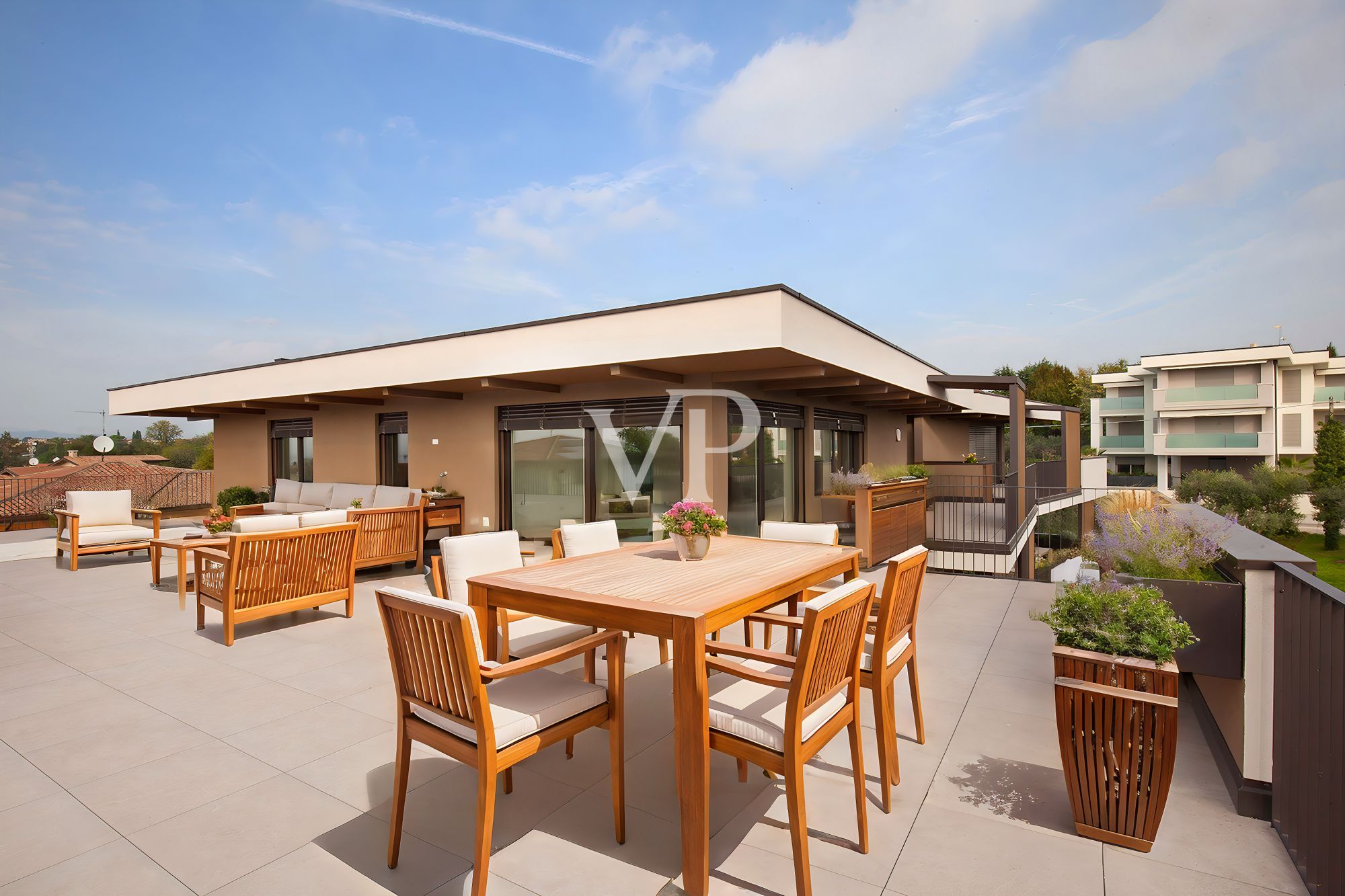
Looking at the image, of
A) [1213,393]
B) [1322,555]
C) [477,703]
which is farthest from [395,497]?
[1213,393]

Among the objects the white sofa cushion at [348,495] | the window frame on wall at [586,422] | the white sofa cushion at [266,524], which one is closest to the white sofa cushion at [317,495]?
Answer: the white sofa cushion at [348,495]

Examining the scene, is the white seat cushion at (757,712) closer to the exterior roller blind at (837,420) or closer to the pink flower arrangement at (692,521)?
the pink flower arrangement at (692,521)

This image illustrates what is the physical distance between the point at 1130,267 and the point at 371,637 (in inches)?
1096

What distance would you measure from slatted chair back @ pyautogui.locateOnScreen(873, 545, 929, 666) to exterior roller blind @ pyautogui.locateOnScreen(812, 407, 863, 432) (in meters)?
7.34

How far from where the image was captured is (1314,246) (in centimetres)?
2353

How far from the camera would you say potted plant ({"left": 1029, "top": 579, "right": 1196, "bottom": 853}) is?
2.10m

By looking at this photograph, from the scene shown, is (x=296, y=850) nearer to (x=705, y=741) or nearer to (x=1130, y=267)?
(x=705, y=741)

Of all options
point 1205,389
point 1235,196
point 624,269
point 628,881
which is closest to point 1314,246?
point 1205,389

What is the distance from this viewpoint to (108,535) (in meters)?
8.04

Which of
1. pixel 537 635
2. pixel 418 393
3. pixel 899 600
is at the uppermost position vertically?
pixel 418 393

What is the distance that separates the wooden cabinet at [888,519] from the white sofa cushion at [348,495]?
7.27 metres

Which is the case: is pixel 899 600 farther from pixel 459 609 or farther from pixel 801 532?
pixel 459 609

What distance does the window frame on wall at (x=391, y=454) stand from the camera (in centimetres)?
1130

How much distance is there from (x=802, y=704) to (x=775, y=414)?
7.08 metres
